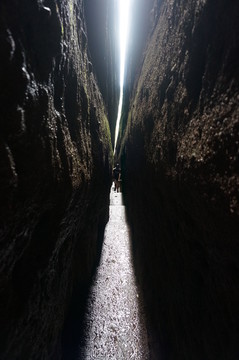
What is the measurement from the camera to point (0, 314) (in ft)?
3.30

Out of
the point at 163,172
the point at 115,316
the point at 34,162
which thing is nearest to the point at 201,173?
the point at 163,172

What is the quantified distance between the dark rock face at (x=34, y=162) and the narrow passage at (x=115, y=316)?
1.02 m

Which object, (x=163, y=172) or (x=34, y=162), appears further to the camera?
(x=163, y=172)

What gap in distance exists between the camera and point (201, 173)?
101cm

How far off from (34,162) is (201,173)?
106cm

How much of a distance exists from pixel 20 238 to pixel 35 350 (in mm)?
1225

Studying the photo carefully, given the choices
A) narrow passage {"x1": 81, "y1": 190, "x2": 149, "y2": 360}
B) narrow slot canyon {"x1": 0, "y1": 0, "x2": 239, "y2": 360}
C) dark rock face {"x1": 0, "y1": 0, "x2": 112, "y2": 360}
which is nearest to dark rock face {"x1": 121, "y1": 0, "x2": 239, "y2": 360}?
narrow slot canyon {"x1": 0, "y1": 0, "x2": 239, "y2": 360}

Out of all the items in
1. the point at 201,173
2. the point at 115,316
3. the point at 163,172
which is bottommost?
the point at 115,316

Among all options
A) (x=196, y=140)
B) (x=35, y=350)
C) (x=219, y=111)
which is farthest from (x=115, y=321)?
(x=219, y=111)

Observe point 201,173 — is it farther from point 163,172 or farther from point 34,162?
point 34,162

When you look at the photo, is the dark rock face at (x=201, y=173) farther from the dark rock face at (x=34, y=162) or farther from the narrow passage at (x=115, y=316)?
the dark rock face at (x=34, y=162)

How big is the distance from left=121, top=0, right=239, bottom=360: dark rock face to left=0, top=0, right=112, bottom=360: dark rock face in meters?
1.02

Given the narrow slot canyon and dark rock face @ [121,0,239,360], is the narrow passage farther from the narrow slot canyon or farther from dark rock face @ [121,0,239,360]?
dark rock face @ [121,0,239,360]

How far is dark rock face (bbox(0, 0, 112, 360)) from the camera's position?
2.71 feet
